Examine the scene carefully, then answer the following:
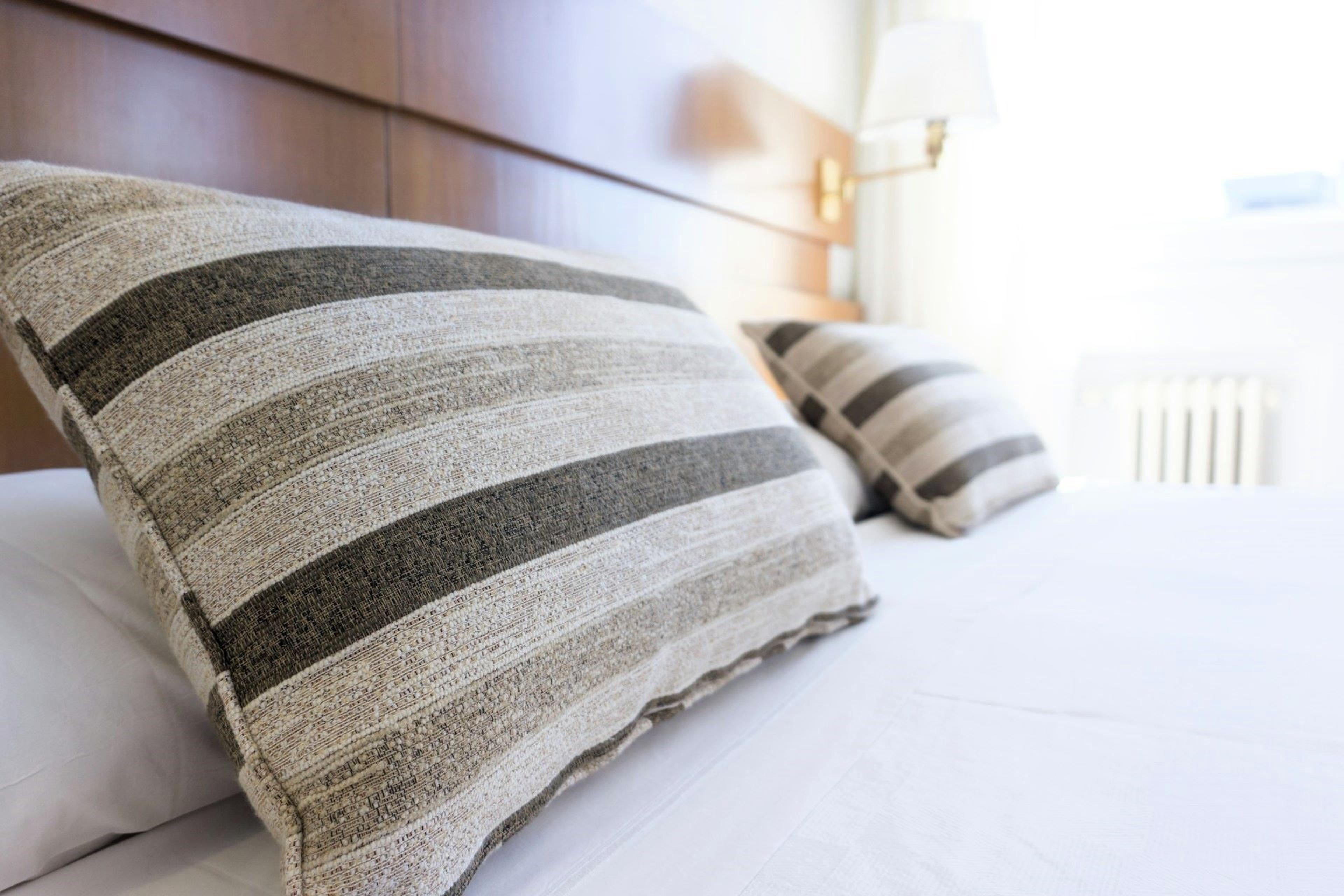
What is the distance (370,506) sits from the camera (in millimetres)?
402

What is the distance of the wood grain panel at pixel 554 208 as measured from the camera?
41.1 inches

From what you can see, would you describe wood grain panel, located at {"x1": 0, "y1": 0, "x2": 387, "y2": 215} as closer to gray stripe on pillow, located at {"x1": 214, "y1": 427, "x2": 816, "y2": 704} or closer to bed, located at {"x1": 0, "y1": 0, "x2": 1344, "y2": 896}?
bed, located at {"x1": 0, "y1": 0, "x2": 1344, "y2": 896}

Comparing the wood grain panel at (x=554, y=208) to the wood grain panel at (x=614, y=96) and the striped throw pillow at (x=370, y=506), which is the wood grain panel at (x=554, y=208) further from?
the striped throw pillow at (x=370, y=506)

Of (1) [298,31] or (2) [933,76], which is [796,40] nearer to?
(2) [933,76]

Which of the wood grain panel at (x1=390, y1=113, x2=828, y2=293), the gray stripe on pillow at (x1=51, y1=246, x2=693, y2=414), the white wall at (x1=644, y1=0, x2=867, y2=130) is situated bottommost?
the gray stripe on pillow at (x1=51, y1=246, x2=693, y2=414)

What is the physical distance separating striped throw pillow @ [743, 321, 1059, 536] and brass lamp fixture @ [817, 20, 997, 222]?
2.26 feet

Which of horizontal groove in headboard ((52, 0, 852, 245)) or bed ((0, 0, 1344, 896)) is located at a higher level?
horizontal groove in headboard ((52, 0, 852, 245))

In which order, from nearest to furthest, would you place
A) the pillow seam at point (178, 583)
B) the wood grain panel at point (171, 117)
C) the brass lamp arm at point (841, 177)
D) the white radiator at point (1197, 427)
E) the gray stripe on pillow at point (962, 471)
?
the pillow seam at point (178, 583), the wood grain panel at point (171, 117), the gray stripe on pillow at point (962, 471), the brass lamp arm at point (841, 177), the white radiator at point (1197, 427)

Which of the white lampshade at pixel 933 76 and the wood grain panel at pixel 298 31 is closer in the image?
the wood grain panel at pixel 298 31

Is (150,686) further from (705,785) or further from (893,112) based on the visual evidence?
(893,112)

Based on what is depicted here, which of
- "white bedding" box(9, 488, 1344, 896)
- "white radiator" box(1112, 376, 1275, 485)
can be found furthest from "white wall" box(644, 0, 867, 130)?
"white bedding" box(9, 488, 1344, 896)

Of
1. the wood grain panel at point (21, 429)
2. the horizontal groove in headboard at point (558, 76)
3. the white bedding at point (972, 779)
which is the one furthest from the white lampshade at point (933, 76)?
the wood grain panel at point (21, 429)

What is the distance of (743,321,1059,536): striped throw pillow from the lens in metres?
1.21

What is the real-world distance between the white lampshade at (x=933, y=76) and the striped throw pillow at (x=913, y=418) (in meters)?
0.69
